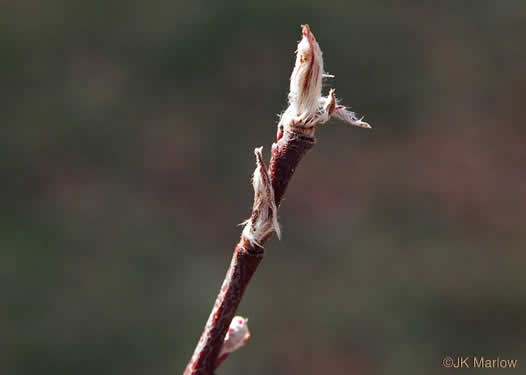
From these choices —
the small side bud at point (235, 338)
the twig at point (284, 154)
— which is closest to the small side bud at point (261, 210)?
the twig at point (284, 154)

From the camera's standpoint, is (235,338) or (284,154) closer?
(284,154)

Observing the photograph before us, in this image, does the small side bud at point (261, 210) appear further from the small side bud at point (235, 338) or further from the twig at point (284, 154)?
the small side bud at point (235, 338)

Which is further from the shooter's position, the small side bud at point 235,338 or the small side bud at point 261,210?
the small side bud at point 235,338

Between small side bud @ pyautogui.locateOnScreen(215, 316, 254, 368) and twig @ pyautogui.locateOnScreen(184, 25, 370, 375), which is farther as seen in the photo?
small side bud @ pyautogui.locateOnScreen(215, 316, 254, 368)

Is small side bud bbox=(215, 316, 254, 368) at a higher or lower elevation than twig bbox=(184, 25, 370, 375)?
lower

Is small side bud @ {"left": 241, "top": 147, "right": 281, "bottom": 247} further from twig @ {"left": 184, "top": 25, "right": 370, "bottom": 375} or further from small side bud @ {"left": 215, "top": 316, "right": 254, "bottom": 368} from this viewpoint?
small side bud @ {"left": 215, "top": 316, "right": 254, "bottom": 368}

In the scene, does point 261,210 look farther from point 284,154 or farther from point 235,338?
point 235,338

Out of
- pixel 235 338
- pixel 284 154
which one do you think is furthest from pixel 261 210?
pixel 235 338

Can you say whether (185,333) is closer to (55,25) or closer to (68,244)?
(68,244)

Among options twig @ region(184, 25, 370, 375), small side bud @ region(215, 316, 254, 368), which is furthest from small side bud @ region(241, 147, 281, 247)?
small side bud @ region(215, 316, 254, 368)
